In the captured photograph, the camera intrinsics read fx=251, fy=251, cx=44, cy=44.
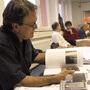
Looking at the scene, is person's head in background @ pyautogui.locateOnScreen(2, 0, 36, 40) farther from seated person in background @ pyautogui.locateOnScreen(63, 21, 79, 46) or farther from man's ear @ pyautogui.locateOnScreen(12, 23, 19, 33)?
seated person in background @ pyautogui.locateOnScreen(63, 21, 79, 46)

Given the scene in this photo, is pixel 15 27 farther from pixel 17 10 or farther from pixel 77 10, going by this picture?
pixel 77 10

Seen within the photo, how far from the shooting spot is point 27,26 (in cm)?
128

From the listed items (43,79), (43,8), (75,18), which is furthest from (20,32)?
(75,18)

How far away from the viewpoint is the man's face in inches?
49.8

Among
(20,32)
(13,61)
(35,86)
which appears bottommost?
(35,86)

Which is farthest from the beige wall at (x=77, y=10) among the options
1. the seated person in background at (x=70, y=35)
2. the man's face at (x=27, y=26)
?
the man's face at (x=27, y=26)

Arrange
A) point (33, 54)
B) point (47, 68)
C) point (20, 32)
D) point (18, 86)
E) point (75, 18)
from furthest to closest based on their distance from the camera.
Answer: point (75, 18) → point (33, 54) → point (47, 68) → point (20, 32) → point (18, 86)

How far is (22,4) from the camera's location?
1247mm

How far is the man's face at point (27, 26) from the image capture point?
1.26m

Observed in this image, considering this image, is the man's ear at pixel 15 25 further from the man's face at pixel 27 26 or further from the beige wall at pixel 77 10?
the beige wall at pixel 77 10

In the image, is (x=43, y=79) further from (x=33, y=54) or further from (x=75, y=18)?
(x=75, y=18)

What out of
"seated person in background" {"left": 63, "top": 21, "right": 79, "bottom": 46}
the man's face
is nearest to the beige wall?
"seated person in background" {"left": 63, "top": 21, "right": 79, "bottom": 46}

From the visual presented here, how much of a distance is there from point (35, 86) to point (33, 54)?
1.61ft

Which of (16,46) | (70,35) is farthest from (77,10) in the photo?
(16,46)
